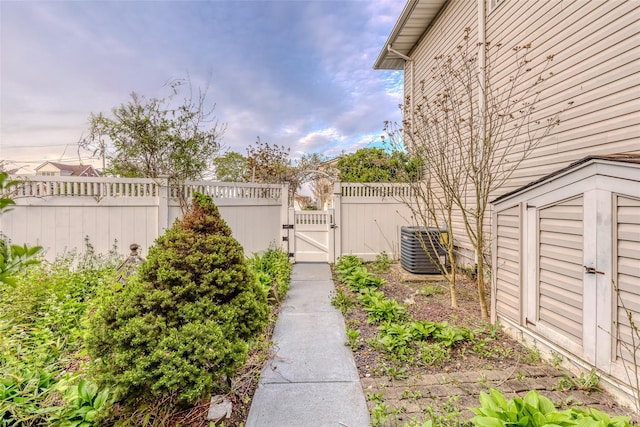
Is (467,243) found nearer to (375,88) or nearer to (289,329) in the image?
(289,329)

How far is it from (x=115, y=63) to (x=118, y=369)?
5769 mm

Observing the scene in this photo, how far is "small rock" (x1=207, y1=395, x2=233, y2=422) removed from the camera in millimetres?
1928

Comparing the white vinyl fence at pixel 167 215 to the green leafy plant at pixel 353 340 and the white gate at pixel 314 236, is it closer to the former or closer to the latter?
the white gate at pixel 314 236

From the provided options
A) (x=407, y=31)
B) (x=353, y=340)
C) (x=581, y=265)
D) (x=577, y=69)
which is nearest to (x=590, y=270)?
(x=581, y=265)

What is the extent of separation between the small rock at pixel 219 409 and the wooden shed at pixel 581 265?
2.69 metres

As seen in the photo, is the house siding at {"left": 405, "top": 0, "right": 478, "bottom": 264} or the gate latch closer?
the gate latch

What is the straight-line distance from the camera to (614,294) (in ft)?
6.88

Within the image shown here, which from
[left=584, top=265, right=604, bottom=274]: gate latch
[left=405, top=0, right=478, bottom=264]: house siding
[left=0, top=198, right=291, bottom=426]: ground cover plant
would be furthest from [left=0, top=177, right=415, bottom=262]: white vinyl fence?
[left=584, top=265, right=604, bottom=274]: gate latch

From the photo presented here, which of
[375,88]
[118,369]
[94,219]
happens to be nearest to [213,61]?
[94,219]

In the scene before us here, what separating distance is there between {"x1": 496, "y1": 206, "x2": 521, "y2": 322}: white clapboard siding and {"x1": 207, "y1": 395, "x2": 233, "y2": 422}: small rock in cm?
285

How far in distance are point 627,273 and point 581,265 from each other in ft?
1.04

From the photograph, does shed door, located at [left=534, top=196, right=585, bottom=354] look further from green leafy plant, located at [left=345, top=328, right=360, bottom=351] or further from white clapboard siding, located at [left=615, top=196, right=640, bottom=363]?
green leafy plant, located at [left=345, top=328, right=360, bottom=351]

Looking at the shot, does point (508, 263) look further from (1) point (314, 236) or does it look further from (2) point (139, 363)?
(1) point (314, 236)

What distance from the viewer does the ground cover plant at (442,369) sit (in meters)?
2.01
